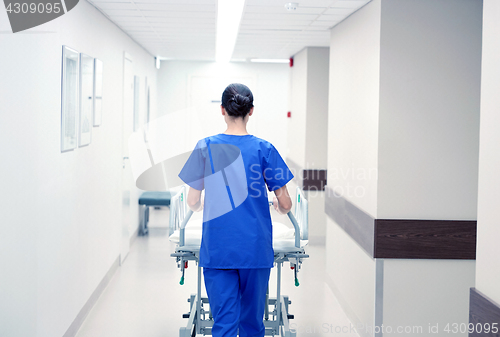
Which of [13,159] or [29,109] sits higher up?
[29,109]

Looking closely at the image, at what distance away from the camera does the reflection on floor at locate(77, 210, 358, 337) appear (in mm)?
3725

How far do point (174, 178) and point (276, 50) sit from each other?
2783 mm

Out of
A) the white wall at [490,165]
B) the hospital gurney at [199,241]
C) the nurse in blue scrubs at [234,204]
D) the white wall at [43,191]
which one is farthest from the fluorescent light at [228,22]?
the white wall at [490,165]

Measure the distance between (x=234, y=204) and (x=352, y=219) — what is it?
1779 millimetres

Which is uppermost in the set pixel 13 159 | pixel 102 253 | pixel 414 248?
pixel 13 159

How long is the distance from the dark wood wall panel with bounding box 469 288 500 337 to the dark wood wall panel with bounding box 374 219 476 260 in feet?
4.35

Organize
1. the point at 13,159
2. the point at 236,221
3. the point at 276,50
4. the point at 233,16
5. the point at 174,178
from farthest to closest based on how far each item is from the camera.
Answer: the point at 174,178, the point at 276,50, the point at 233,16, the point at 13,159, the point at 236,221

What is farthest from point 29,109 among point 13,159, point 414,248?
point 414,248

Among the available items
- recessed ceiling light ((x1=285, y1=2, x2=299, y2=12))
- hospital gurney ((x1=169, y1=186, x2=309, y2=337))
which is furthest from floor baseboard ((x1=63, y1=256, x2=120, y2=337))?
recessed ceiling light ((x1=285, y1=2, x2=299, y2=12))

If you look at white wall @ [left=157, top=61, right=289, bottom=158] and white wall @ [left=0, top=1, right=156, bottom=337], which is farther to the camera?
white wall @ [left=157, top=61, right=289, bottom=158]

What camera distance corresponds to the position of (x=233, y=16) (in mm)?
4352

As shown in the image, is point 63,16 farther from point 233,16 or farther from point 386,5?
point 386,5

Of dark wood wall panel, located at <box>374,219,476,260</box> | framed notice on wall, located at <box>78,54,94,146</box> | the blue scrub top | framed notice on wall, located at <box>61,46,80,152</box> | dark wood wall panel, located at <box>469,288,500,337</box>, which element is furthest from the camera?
framed notice on wall, located at <box>78,54,94,146</box>

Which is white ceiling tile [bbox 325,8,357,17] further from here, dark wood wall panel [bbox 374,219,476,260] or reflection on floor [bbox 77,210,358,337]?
reflection on floor [bbox 77,210,358,337]
